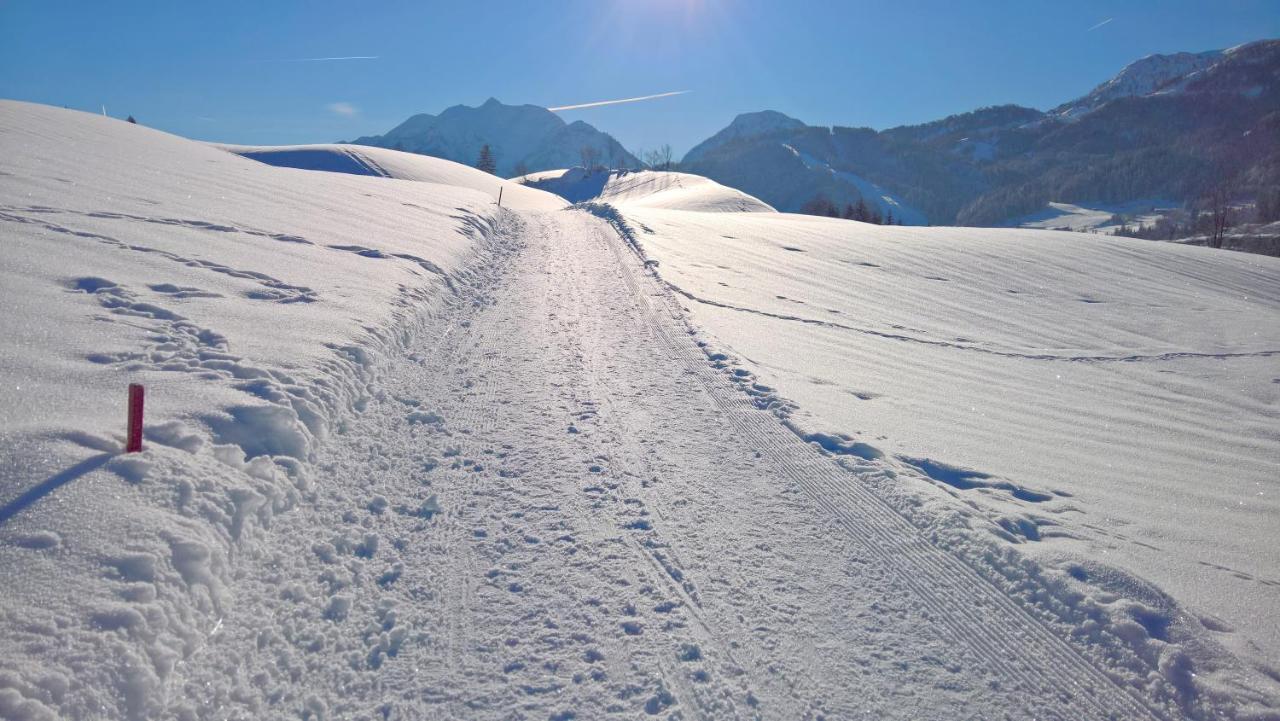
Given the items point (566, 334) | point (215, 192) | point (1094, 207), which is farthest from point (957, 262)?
point (1094, 207)

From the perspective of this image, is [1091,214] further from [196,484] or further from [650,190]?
[196,484]

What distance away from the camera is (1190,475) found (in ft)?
19.4

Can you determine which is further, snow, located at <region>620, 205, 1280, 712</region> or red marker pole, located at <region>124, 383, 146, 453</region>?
snow, located at <region>620, 205, 1280, 712</region>

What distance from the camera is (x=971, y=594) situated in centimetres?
361

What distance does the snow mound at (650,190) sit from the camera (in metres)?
52.5

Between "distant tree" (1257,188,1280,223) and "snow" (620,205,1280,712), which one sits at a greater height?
"distant tree" (1257,188,1280,223)

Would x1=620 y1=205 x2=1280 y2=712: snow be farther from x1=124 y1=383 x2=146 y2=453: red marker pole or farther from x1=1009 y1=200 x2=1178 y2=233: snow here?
x1=1009 y1=200 x2=1178 y2=233: snow

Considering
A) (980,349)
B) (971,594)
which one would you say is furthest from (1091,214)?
(971,594)

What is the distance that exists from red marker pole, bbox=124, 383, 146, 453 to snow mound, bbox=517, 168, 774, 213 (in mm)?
42709

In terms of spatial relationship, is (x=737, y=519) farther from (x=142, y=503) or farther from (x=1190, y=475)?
(x=1190, y=475)

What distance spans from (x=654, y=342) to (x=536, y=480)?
13.1 ft

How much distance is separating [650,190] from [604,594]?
7803cm

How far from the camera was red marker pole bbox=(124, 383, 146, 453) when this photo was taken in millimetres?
3602

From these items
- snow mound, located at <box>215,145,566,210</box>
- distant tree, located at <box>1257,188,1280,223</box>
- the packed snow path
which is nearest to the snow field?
the packed snow path
